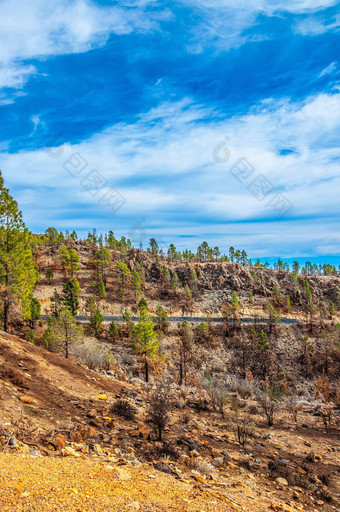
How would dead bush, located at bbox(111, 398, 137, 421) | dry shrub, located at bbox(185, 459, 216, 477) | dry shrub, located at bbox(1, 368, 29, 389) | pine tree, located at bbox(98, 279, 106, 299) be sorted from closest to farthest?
dry shrub, located at bbox(185, 459, 216, 477)
dry shrub, located at bbox(1, 368, 29, 389)
dead bush, located at bbox(111, 398, 137, 421)
pine tree, located at bbox(98, 279, 106, 299)

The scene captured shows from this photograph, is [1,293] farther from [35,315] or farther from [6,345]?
[35,315]

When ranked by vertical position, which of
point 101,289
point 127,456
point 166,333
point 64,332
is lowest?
point 166,333

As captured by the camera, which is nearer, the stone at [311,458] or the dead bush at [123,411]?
the dead bush at [123,411]

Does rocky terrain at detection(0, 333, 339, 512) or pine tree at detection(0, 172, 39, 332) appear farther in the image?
pine tree at detection(0, 172, 39, 332)

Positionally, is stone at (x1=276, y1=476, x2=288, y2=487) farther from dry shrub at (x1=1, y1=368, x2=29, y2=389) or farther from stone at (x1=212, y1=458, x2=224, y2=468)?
dry shrub at (x1=1, y1=368, x2=29, y2=389)

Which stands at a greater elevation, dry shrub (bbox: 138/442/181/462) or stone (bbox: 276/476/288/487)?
dry shrub (bbox: 138/442/181/462)

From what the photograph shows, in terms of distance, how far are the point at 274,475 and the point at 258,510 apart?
11.1 ft

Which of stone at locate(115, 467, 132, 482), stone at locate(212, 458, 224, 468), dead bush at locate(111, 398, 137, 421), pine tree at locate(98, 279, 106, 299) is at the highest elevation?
pine tree at locate(98, 279, 106, 299)

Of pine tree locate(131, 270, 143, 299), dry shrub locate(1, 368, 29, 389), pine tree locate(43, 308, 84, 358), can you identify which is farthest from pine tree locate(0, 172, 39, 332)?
pine tree locate(131, 270, 143, 299)

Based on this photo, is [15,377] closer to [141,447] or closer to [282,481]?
[141,447]

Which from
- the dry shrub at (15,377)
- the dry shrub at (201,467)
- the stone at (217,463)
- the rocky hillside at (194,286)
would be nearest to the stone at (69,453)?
the dry shrub at (201,467)

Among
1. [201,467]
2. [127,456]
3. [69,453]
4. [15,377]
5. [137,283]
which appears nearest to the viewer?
[69,453]

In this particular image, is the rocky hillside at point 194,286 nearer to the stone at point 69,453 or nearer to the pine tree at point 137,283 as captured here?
the pine tree at point 137,283

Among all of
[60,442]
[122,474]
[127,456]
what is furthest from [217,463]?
[60,442]
